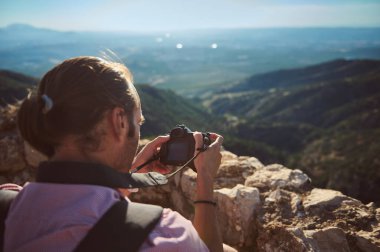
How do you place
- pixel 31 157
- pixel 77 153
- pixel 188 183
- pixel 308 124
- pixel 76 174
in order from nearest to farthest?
pixel 76 174 < pixel 77 153 < pixel 188 183 < pixel 31 157 < pixel 308 124

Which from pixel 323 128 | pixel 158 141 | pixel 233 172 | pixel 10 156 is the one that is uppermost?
pixel 158 141

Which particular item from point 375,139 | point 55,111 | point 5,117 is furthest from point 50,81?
point 375,139

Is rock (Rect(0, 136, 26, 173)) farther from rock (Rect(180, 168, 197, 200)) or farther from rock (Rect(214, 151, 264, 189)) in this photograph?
rock (Rect(214, 151, 264, 189))

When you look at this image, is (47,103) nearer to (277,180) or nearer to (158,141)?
(158,141)

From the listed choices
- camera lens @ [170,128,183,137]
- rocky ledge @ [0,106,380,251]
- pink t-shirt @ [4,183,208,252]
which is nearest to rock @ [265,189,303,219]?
rocky ledge @ [0,106,380,251]

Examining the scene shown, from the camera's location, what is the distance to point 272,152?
231 ft

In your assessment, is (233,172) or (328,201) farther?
(233,172)

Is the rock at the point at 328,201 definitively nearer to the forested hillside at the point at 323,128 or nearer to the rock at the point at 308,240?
the rock at the point at 308,240

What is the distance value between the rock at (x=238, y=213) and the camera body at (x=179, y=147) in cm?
113

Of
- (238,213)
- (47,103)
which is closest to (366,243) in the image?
(238,213)

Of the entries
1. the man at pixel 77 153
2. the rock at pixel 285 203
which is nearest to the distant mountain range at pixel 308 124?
the rock at pixel 285 203

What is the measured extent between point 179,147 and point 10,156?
3.57 meters

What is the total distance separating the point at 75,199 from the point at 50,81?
0.61m

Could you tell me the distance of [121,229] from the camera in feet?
4.73
